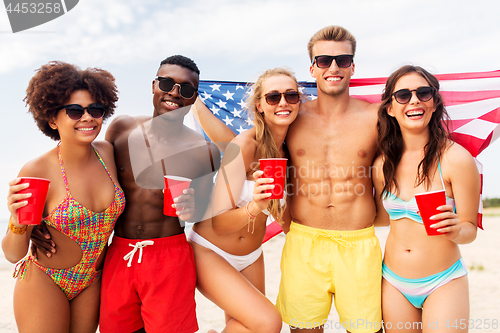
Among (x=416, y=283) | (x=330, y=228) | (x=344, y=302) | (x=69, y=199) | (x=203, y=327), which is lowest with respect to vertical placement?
(x=203, y=327)

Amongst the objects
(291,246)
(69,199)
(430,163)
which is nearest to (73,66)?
(69,199)

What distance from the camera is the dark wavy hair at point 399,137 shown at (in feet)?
10.1

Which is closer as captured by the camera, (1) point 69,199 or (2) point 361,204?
(1) point 69,199

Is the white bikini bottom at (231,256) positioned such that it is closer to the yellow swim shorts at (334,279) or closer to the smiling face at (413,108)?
the yellow swim shorts at (334,279)

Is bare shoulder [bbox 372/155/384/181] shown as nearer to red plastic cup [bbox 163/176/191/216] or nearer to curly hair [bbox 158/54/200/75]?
red plastic cup [bbox 163/176/191/216]

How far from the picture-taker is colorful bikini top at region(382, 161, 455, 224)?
9.82 feet

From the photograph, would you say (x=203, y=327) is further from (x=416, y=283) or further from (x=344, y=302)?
(x=416, y=283)

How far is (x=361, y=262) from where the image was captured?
11.0 feet

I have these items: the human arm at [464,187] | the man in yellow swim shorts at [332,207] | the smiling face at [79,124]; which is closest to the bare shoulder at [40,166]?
the smiling face at [79,124]

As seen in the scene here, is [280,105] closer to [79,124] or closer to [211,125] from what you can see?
[79,124]

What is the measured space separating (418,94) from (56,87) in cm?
314

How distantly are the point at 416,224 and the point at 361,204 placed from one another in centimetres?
61

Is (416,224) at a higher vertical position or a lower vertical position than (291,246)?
higher

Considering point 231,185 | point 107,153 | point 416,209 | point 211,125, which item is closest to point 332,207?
point 416,209
